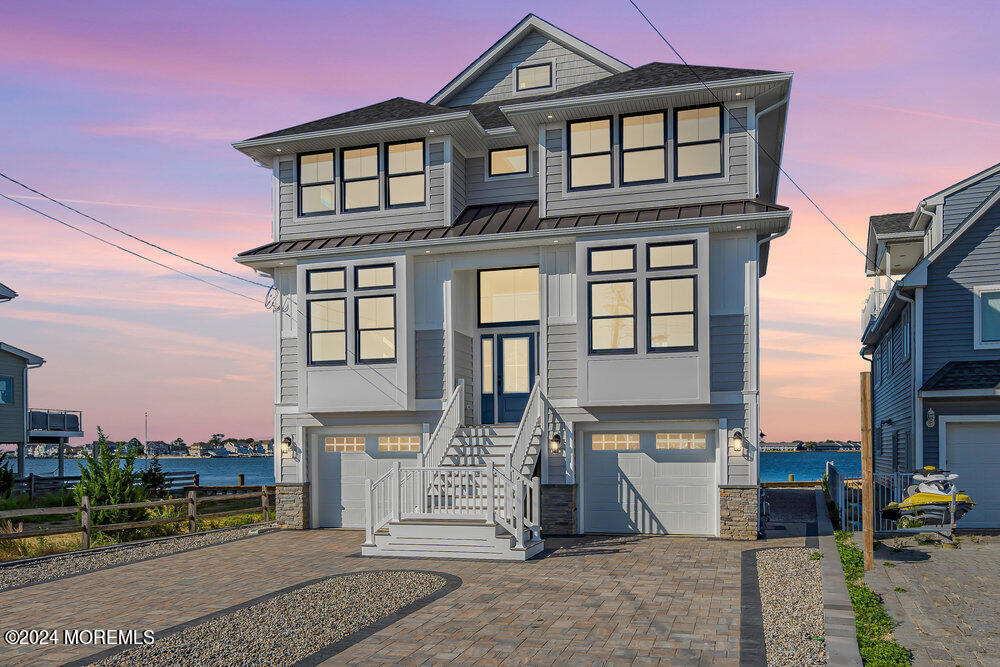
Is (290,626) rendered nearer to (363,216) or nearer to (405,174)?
(363,216)

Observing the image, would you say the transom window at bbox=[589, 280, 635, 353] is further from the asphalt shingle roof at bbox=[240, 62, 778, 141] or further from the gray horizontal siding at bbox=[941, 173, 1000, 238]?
the gray horizontal siding at bbox=[941, 173, 1000, 238]

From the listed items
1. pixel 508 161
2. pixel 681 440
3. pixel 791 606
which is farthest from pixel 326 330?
pixel 791 606

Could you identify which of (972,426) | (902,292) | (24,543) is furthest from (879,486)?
(24,543)

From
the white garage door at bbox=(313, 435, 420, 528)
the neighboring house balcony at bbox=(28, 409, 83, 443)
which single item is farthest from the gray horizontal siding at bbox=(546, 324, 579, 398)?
the neighboring house balcony at bbox=(28, 409, 83, 443)

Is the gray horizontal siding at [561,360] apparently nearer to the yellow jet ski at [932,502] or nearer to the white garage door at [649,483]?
the white garage door at [649,483]

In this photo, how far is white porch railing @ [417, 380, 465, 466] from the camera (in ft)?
50.8

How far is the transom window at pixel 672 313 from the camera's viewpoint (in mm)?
15148

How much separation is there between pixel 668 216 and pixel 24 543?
45.7ft

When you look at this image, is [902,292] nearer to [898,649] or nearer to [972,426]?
[972,426]

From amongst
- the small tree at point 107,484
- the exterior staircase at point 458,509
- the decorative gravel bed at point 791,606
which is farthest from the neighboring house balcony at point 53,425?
the decorative gravel bed at point 791,606

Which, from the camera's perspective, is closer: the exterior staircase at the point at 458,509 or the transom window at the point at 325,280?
the exterior staircase at the point at 458,509

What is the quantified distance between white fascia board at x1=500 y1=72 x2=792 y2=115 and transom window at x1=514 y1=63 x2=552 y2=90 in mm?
4018

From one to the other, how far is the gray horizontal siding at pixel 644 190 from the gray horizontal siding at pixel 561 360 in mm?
2467

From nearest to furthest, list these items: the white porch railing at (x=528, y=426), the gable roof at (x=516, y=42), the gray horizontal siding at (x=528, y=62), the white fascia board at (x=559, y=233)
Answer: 1. the white porch railing at (x=528, y=426)
2. the white fascia board at (x=559, y=233)
3. the gable roof at (x=516, y=42)
4. the gray horizontal siding at (x=528, y=62)
